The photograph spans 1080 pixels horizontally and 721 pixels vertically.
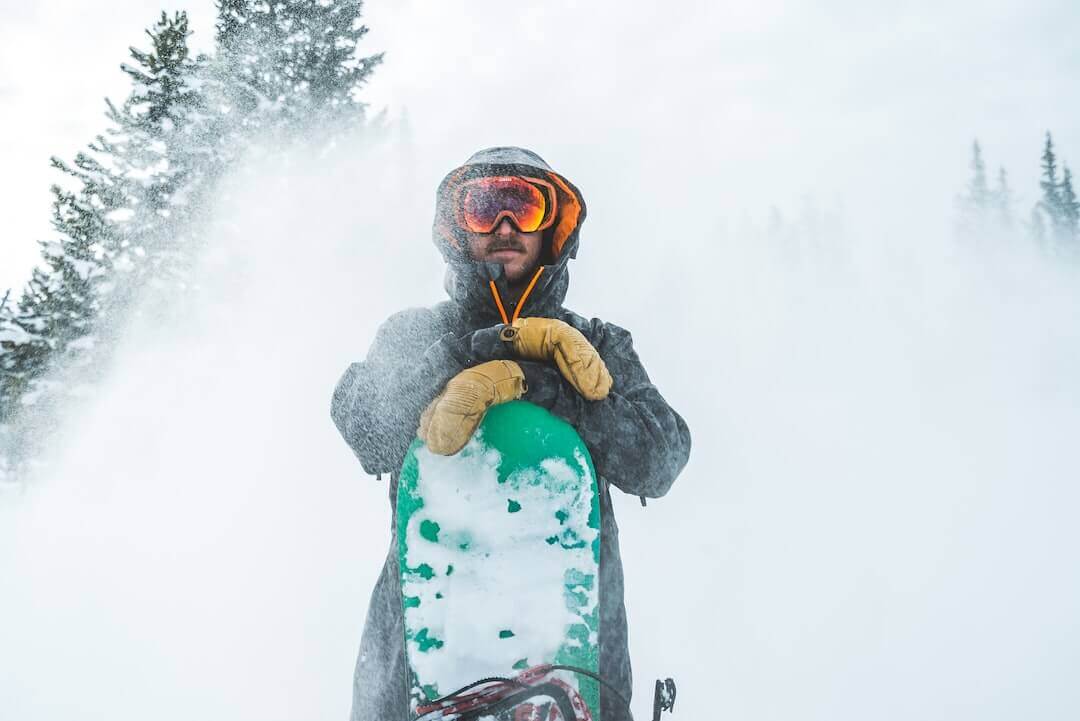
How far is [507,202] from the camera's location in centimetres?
187

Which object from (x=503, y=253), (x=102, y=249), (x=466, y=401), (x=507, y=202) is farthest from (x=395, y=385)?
(x=102, y=249)

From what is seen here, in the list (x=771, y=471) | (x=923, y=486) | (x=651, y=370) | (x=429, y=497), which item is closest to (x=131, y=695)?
(x=429, y=497)

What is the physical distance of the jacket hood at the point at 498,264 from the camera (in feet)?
5.76

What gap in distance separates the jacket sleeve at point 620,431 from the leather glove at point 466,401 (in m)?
0.08

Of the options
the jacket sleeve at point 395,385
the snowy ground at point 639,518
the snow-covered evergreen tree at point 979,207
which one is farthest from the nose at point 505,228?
the snow-covered evergreen tree at point 979,207

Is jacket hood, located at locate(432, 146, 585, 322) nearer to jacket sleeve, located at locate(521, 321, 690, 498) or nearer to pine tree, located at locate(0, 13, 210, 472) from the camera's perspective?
jacket sleeve, located at locate(521, 321, 690, 498)

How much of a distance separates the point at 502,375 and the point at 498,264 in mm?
437

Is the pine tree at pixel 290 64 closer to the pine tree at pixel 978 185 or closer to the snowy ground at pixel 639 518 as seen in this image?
the snowy ground at pixel 639 518

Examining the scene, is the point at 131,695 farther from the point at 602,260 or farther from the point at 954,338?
the point at 954,338

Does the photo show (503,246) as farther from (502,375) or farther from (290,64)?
(290,64)

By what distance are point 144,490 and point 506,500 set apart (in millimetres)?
7234

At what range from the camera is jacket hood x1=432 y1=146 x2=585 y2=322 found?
69.1 inches

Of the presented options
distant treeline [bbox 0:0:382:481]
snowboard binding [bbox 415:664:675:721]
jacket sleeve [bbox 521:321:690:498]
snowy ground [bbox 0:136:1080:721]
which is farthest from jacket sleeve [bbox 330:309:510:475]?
distant treeline [bbox 0:0:382:481]

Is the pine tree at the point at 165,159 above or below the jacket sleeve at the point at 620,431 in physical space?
above
